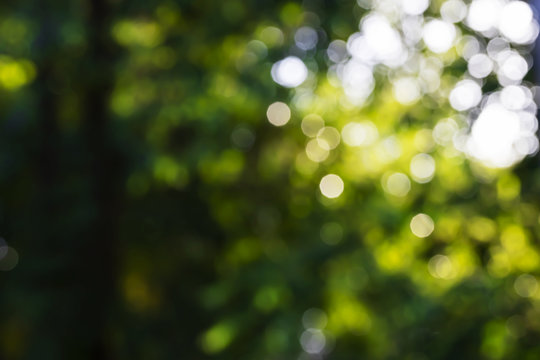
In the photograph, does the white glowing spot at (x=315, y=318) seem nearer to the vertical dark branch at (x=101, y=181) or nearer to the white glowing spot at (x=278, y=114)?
the white glowing spot at (x=278, y=114)

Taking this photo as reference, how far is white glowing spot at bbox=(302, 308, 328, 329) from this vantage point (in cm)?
404

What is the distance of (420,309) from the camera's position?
3283 millimetres

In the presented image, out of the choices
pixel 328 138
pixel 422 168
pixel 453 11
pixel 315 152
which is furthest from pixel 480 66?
pixel 315 152

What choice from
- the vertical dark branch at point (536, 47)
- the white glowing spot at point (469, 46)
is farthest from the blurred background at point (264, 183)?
the vertical dark branch at point (536, 47)

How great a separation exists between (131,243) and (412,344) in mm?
3051

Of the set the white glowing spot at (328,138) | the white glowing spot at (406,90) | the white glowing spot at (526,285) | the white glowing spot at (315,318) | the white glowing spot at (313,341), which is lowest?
the white glowing spot at (313,341)

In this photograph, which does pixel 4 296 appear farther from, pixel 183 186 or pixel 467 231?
pixel 467 231

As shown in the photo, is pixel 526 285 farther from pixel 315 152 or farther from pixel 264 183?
pixel 264 183

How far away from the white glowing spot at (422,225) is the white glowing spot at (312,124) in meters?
1.04

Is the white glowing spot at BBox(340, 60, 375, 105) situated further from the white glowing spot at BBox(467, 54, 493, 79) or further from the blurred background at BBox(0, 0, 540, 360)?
the white glowing spot at BBox(467, 54, 493, 79)

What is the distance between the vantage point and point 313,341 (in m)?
4.40

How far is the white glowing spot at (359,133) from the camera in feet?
16.1

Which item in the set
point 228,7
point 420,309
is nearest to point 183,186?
point 228,7

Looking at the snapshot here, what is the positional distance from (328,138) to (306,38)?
2.36 ft
